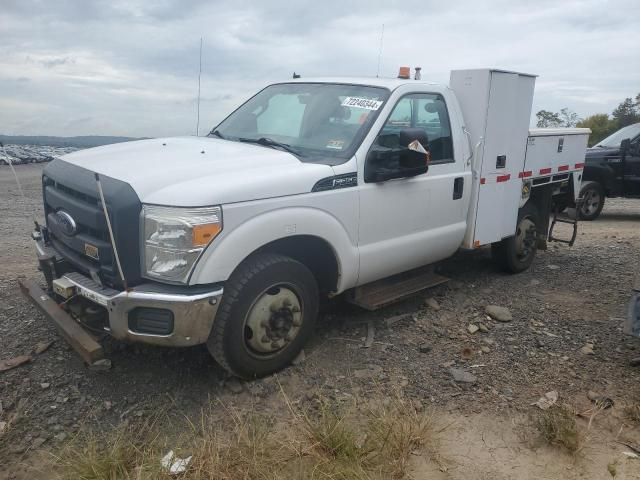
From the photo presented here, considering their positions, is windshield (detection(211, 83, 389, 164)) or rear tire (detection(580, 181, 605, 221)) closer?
windshield (detection(211, 83, 389, 164))

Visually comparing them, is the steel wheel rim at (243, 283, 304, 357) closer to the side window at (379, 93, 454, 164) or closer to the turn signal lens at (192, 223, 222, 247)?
the turn signal lens at (192, 223, 222, 247)

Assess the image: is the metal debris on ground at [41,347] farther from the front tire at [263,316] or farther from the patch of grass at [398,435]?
the patch of grass at [398,435]

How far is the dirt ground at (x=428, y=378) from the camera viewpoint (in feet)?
10.3

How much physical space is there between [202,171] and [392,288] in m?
1.99

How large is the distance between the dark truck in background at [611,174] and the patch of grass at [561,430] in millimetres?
7844

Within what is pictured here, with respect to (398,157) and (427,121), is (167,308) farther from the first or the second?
(427,121)

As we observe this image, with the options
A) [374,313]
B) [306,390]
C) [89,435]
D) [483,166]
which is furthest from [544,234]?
[89,435]

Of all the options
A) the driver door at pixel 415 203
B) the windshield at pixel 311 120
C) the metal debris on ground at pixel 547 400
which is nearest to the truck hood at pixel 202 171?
the windshield at pixel 311 120

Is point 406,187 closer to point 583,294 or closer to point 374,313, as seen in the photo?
A: point 374,313

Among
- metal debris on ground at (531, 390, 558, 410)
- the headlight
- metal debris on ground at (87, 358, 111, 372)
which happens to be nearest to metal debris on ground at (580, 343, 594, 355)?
metal debris on ground at (531, 390, 558, 410)

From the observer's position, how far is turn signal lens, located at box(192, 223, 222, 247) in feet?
10.2

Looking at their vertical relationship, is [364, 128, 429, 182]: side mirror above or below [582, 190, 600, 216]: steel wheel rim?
above

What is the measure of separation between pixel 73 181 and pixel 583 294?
187 inches

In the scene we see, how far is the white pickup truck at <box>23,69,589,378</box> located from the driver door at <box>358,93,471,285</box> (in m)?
0.02
